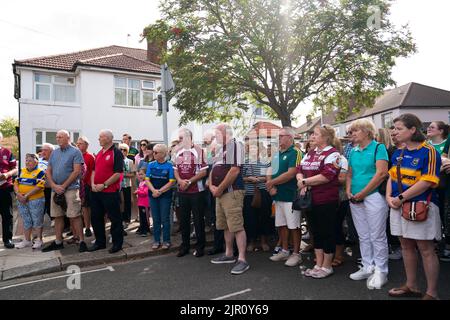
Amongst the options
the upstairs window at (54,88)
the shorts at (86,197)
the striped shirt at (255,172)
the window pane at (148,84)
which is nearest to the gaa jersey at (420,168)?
the striped shirt at (255,172)

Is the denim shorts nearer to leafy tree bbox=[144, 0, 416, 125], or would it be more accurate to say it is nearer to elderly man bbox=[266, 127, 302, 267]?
elderly man bbox=[266, 127, 302, 267]

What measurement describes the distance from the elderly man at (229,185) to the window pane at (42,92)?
16.3 m

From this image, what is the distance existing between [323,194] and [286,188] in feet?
2.82

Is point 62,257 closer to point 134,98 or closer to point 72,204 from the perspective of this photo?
point 72,204

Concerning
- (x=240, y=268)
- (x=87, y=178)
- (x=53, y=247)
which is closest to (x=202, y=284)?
(x=240, y=268)

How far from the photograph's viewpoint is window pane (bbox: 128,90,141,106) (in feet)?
63.1

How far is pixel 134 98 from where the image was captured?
19344 millimetres

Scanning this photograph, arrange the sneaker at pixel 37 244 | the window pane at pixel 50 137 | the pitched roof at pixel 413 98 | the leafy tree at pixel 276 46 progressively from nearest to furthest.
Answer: the sneaker at pixel 37 244
the leafy tree at pixel 276 46
the window pane at pixel 50 137
the pitched roof at pixel 413 98

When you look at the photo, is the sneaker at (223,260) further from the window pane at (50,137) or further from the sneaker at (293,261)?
the window pane at (50,137)

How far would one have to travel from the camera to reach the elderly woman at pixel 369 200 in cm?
383

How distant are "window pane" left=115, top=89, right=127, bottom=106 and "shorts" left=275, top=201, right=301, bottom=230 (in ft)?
52.3

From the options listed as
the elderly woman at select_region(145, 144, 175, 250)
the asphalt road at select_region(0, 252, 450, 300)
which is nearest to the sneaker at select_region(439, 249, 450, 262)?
the asphalt road at select_region(0, 252, 450, 300)
